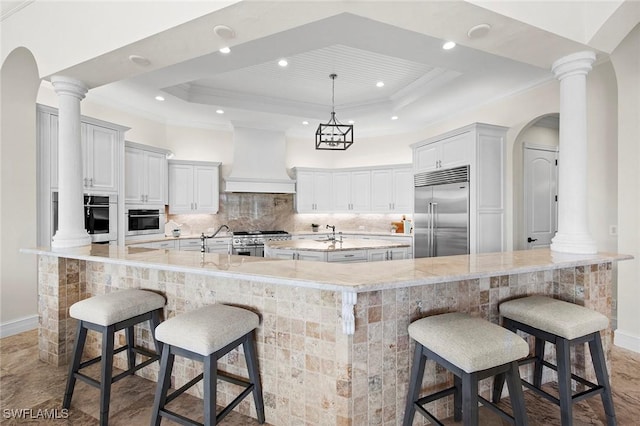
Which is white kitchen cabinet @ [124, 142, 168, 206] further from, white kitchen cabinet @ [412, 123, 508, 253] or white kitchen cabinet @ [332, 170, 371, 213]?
white kitchen cabinet @ [412, 123, 508, 253]

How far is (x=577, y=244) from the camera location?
233 centimetres

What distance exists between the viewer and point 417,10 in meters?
1.81

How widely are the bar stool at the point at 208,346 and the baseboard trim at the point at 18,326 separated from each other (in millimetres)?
2764

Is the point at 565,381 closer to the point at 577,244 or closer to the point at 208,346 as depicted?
the point at 577,244

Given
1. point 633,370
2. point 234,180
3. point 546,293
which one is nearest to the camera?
point 546,293

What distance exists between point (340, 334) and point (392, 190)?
16.3 feet

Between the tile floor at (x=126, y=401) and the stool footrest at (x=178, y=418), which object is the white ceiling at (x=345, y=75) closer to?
the stool footrest at (x=178, y=418)

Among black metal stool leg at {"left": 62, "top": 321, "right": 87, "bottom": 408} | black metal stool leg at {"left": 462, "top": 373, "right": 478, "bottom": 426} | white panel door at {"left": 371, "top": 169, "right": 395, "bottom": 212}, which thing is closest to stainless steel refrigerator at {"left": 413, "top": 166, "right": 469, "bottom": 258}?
white panel door at {"left": 371, "top": 169, "right": 395, "bottom": 212}

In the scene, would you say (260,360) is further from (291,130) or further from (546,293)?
(291,130)

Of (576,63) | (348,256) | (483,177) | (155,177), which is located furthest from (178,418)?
(155,177)

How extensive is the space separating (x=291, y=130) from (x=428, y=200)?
3264 mm

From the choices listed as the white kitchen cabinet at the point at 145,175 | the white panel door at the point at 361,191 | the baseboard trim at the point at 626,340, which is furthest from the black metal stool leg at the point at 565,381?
the white kitchen cabinet at the point at 145,175

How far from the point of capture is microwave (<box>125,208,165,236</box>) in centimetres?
458

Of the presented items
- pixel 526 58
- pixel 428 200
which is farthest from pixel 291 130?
pixel 526 58
